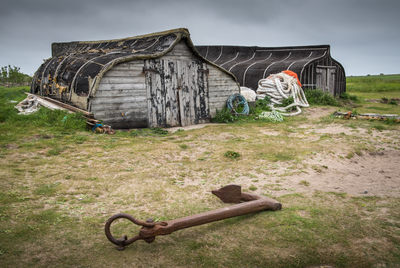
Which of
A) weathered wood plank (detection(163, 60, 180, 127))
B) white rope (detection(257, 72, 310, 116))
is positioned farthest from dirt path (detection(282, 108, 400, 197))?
white rope (detection(257, 72, 310, 116))

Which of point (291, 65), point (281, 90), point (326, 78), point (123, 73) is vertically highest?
point (291, 65)

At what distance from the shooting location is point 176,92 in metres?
11.3

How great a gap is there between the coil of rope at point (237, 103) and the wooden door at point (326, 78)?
7637 millimetres

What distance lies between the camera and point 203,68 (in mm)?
12039

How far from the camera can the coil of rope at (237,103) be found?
12867 millimetres

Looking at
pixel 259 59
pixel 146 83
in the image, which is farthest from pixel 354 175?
pixel 259 59

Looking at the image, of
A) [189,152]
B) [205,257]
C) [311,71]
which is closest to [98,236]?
[205,257]

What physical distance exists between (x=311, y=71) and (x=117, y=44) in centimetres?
1092

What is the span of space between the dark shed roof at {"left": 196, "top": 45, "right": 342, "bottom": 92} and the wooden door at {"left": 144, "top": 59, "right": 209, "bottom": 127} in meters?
7.36

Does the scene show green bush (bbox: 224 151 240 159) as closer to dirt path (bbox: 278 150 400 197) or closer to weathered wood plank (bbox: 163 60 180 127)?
dirt path (bbox: 278 150 400 197)

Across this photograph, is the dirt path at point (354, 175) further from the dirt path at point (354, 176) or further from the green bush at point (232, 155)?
the green bush at point (232, 155)

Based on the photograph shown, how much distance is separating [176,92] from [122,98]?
2083 mm

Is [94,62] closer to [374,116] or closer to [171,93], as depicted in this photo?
[171,93]

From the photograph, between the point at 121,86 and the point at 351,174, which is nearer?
the point at 351,174
